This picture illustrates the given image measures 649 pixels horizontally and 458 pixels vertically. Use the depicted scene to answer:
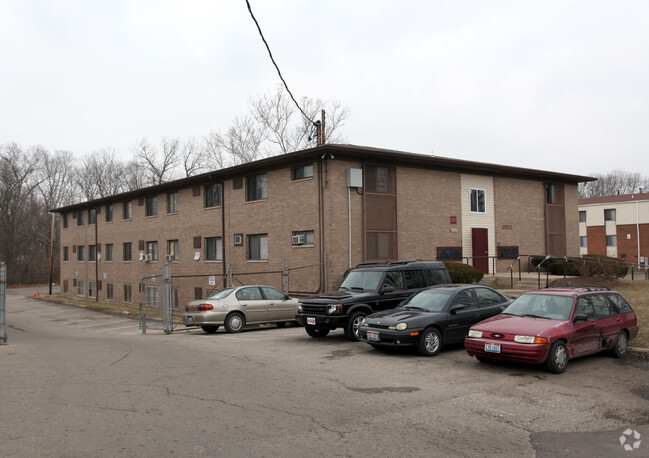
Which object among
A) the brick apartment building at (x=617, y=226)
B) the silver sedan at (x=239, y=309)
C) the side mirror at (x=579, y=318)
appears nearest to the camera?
the side mirror at (x=579, y=318)

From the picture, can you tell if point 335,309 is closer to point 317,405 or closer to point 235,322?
point 235,322

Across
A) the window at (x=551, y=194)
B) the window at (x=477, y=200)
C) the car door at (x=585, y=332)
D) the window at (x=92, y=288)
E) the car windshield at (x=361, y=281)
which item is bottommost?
the window at (x=92, y=288)

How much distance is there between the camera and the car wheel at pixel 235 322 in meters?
16.3

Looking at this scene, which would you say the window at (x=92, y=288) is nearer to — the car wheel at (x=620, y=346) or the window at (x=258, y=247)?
the window at (x=258, y=247)

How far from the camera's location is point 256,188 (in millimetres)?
25609

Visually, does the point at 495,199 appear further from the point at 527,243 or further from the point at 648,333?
the point at 648,333

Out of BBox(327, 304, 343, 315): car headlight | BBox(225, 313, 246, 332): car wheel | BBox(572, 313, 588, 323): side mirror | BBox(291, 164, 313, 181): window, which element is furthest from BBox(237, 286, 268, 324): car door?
BBox(572, 313, 588, 323): side mirror

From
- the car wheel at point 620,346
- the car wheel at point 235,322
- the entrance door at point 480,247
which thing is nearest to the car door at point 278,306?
the car wheel at point 235,322

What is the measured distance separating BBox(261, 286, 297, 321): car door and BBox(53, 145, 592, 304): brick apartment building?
10.2 ft

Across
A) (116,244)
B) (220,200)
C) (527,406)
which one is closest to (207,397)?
(527,406)

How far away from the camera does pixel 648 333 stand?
11664mm

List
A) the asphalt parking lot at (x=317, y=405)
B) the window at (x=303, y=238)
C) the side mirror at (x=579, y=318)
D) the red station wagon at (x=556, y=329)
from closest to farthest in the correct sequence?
the asphalt parking lot at (x=317, y=405) → the red station wagon at (x=556, y=329) → the side mirror at (x=579, y=318) → the window at (x=303, y=238)

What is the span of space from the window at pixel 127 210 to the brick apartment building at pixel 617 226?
135 feet

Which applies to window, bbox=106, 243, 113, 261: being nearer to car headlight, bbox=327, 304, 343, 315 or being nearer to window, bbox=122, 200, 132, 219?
window, bbox=122, 200, 132, 219
